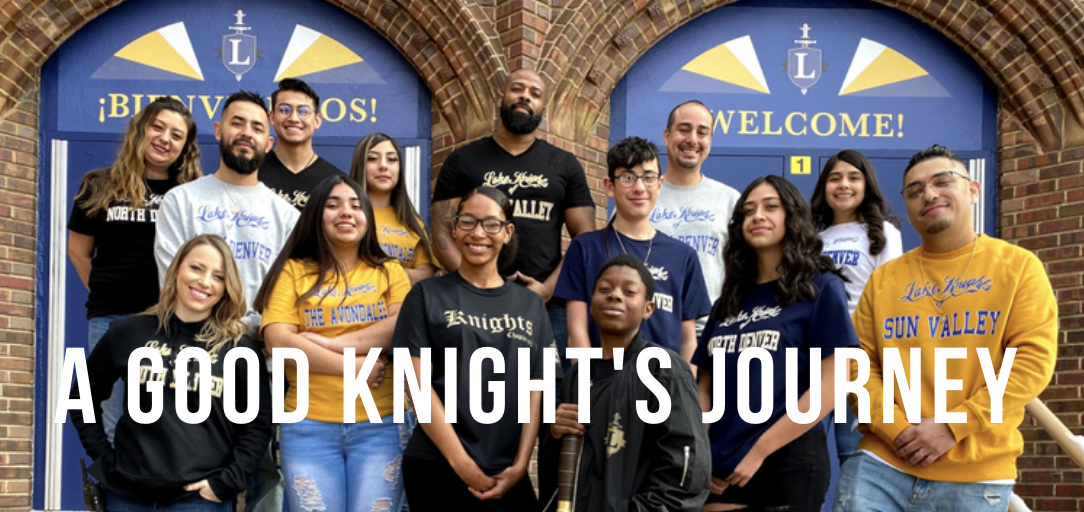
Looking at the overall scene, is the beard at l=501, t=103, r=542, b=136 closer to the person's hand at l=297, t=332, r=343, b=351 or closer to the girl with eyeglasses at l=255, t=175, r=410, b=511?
the girl with eyeglasses at l=255, t=175, r=410, b=511

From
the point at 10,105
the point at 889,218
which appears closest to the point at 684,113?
the point at 889,218

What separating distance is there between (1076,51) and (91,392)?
647 centimetres

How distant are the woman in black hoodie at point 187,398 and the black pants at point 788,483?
1.72m

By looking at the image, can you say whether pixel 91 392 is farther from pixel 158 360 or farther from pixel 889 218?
pixel 889 218

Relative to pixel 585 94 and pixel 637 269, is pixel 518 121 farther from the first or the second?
pixel 585 94

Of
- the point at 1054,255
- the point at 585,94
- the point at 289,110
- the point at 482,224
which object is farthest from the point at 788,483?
the point at 1054,255

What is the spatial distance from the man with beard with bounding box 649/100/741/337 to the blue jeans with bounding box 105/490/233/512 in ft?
7.47

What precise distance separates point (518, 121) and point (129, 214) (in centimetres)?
172

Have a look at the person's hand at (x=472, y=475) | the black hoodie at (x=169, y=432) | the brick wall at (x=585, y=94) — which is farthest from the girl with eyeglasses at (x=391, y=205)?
the brick wall at (x=585, y=94)

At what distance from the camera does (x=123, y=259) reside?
4520 millimetres

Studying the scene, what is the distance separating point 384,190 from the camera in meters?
4.77

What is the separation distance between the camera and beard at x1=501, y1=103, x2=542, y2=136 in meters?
4.85

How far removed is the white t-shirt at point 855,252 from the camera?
4.61 metres

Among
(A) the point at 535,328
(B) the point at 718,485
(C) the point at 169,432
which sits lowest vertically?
(B) the point at 718,485
